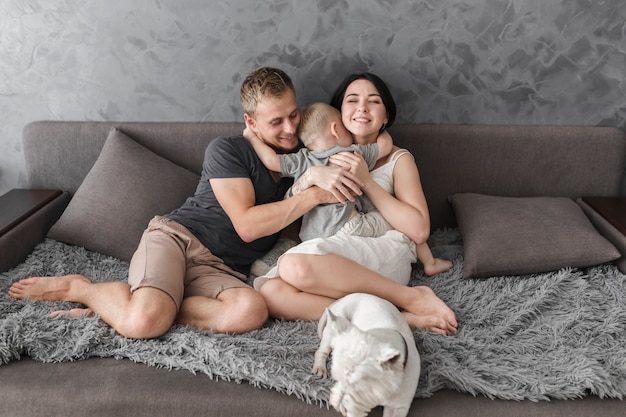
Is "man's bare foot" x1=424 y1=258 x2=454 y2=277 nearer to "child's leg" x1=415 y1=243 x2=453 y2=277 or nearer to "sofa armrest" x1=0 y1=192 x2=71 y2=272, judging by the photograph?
"child's leg" x1=415 y1=243 x2=453 y2=277

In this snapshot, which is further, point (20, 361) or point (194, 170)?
point (194, 170)

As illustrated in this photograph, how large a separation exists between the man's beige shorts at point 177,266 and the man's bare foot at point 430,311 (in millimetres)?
564

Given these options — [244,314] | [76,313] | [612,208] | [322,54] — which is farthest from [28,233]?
[612,208]

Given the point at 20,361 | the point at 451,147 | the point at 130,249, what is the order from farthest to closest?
the point at 451,147
the point at 130,249
the point at 20,361

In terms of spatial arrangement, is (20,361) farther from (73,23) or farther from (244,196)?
(73,23)

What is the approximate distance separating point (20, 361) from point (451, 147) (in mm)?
1764

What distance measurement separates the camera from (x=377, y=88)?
86.9 inches

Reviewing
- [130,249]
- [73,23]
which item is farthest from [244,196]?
[73,23]

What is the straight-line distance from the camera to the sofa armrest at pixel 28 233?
2082mm

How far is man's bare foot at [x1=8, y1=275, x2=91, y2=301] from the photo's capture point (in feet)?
6.31

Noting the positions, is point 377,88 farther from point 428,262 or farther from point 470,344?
point 470,344

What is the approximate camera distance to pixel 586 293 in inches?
77.1

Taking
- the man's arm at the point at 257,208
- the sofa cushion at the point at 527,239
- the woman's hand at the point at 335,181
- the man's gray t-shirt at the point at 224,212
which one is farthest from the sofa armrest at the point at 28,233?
the sofa cushion at the point at 527,239

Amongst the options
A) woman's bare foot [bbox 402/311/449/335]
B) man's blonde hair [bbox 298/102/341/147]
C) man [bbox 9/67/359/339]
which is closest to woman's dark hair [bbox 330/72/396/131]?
man's blonde hair [bbox 298/102/341/147]
